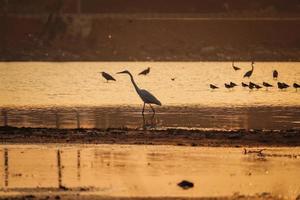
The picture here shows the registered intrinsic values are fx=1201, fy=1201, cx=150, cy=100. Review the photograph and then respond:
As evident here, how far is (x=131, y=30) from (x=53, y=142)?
46.4 metres

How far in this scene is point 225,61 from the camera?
2056 inches

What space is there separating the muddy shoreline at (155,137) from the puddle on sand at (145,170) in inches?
21.9

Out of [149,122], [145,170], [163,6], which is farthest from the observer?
[163,6]

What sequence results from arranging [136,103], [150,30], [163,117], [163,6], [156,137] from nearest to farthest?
[156,137] < [163,117] < [136,103] < [150,30] < [163,6]

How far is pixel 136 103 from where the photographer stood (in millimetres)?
22391

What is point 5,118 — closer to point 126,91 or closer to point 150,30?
point 126,91

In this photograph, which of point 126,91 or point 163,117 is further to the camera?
point 126,91

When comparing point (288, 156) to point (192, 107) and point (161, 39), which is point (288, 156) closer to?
point (192, 107)

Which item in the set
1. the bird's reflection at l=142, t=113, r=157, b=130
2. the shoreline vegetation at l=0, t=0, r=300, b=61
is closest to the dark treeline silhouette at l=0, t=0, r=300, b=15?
the shoreline vegetation at l=0, t=0, r=300, b=61

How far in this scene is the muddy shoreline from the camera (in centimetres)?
1448

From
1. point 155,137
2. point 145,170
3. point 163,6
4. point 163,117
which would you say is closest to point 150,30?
point 163,6

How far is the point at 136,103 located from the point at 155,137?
24.2ft

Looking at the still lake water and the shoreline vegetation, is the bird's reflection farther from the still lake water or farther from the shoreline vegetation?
the shoreline vegetation

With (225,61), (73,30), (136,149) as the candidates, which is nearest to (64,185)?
(136,149)
